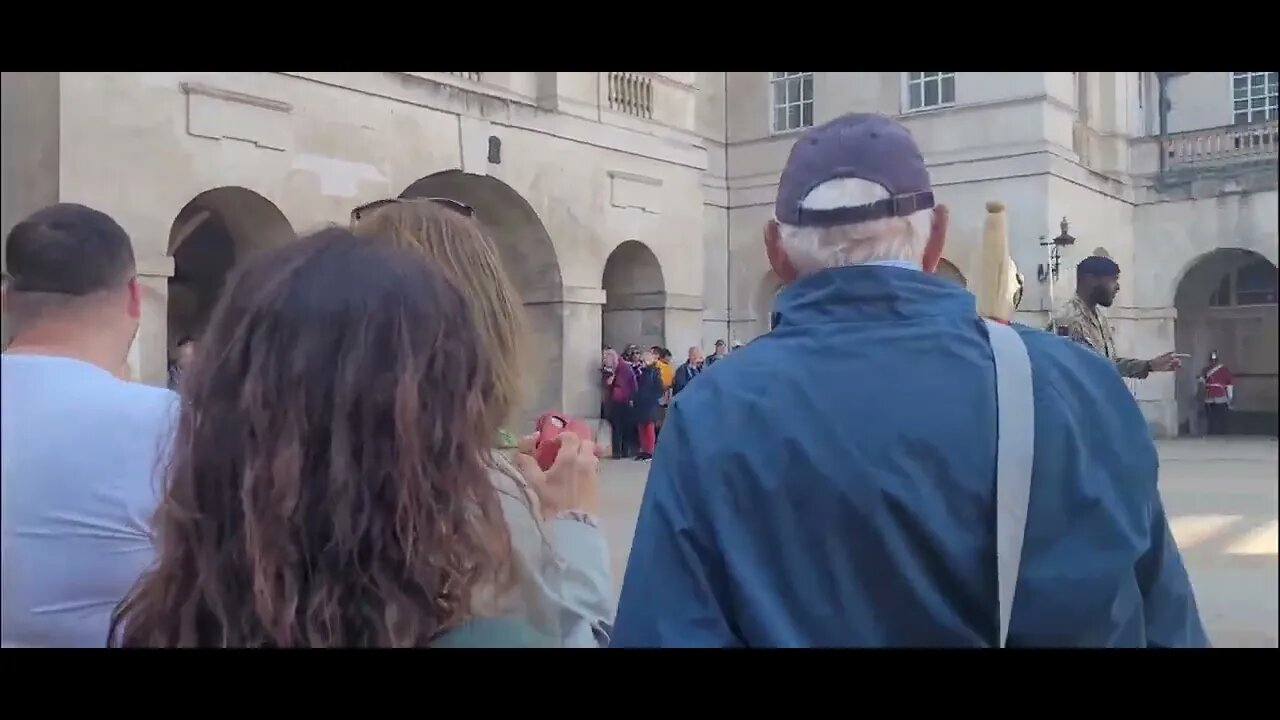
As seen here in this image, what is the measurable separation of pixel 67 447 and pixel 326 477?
715 millimetres

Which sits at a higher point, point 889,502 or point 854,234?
point 854,234

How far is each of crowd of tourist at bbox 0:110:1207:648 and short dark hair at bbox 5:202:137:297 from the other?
18.4 inches

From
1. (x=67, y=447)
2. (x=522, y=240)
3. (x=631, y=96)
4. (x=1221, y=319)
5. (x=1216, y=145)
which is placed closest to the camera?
(x=67, y=447)

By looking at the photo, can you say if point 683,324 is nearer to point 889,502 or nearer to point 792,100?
point 792,100

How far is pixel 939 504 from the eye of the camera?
1243 millimetres

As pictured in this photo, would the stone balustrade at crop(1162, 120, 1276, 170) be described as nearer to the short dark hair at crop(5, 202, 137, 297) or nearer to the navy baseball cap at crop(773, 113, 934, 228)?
the navy baseball cap at crop(773, 113, 934, 228)

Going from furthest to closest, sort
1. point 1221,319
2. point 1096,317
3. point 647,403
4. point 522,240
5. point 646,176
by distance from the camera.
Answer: point 522,240, point 646,176, point 647,403, point 1221,319, point 1096,317

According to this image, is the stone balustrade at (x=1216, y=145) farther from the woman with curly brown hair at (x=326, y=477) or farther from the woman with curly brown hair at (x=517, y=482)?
the woman with curly brown hair at (x=326, y=477)

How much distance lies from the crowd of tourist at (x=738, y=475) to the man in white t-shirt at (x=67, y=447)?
0.63 ft

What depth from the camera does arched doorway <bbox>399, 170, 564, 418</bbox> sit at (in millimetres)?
9859

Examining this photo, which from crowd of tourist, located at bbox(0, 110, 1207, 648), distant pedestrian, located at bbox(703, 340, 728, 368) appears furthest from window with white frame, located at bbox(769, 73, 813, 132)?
crowd of tourist, located at bbox(0, 110, 1207, 648)

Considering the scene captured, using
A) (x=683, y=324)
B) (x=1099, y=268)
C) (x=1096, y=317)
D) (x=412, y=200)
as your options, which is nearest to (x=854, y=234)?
(x=412, y=200)

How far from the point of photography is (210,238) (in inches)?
337
